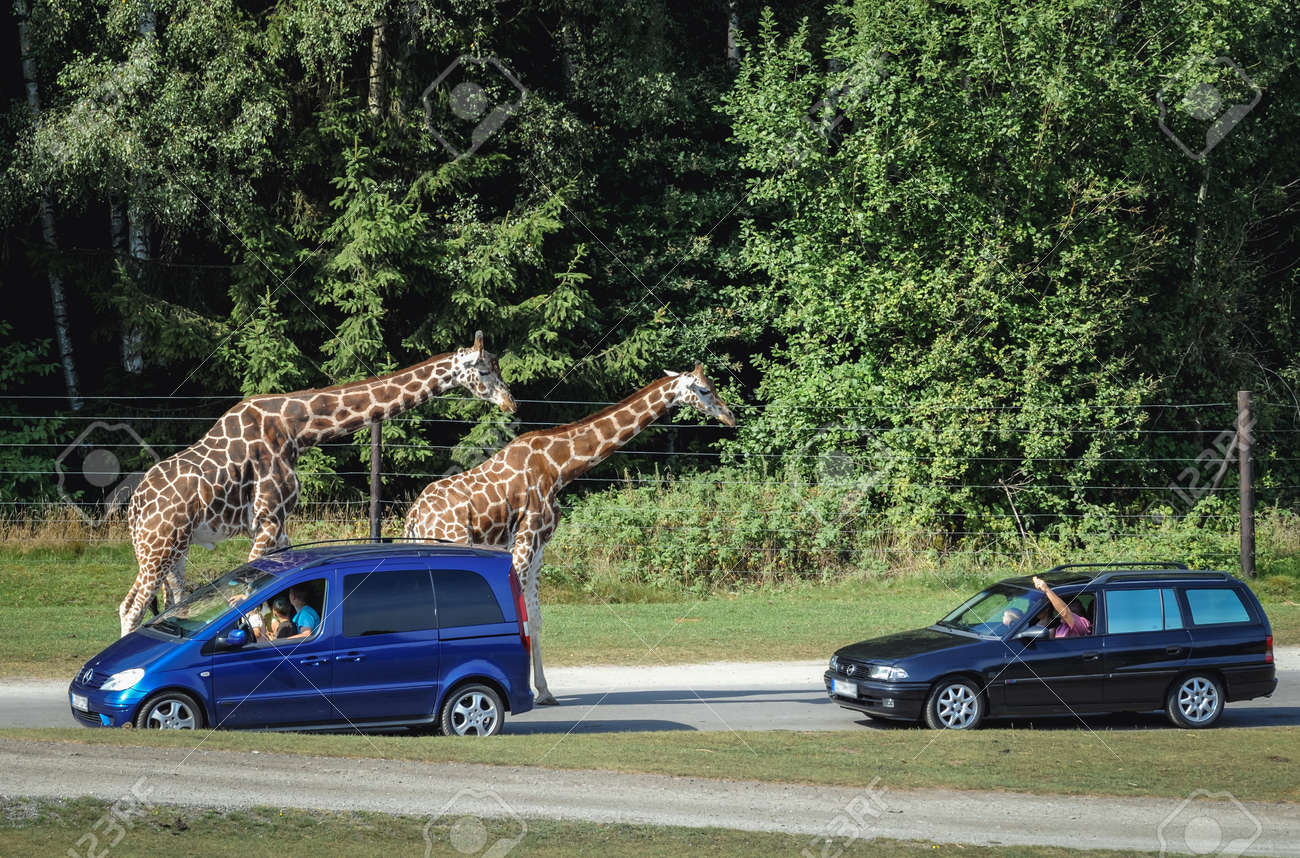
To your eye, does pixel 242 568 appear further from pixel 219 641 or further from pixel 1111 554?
pixel 1111 554

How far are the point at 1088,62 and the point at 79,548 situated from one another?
21.1m

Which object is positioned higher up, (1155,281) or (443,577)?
(1155,281)

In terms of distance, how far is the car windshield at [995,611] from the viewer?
554 inches

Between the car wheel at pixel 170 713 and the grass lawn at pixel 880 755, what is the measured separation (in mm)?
406

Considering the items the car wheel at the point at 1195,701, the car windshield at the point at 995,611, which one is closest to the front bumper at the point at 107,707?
the car windshield at the point at 995,611

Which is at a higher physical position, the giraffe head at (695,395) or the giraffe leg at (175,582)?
the giraffe head at (695,395)

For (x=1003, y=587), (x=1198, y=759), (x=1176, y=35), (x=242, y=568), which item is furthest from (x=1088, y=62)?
(x=242, y=568)

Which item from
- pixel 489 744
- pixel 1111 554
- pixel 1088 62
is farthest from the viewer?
pixel 1088 62

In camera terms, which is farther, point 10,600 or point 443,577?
point 10,600

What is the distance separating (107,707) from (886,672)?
23.8ft

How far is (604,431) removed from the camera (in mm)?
16281

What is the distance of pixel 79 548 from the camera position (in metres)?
22.7

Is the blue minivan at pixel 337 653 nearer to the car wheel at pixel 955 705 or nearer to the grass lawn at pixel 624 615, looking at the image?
the car wheel at pixel 955 705

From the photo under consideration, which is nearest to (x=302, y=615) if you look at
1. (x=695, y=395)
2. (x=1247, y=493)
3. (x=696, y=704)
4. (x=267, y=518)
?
(x=267, y=518)
